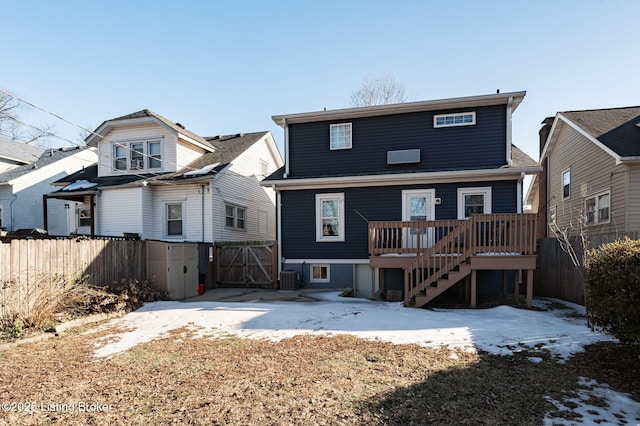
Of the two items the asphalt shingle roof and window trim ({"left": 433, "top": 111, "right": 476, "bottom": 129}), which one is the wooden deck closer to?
window trim ({"left": 433, "top": 111, "right": 476, "bottom": 129})

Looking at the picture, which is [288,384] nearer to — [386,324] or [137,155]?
[386,324]

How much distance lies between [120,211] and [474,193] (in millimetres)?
13357

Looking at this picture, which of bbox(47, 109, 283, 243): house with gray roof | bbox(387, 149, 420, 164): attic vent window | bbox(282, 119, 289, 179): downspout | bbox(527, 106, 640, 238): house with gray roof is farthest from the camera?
bbox(47, 109, 283, 243): house with gray roof

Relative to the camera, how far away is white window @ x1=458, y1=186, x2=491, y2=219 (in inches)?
414

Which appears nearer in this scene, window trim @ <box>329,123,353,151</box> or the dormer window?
window trim @ <box>329,123,353,151</box>

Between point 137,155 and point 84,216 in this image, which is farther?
point 84,216

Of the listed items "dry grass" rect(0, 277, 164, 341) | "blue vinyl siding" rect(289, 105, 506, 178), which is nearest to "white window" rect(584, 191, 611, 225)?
"blue vinyl siding" rect(289, 105, 506, 178)

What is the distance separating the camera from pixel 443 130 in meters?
11.2

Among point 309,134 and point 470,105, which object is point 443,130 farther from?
point 309,134

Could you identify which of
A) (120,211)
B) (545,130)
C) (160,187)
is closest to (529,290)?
(545,130)

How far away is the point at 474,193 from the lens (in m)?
10.6

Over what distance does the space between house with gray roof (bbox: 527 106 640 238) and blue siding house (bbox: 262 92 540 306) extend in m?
2.48

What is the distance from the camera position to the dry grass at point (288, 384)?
126 inches

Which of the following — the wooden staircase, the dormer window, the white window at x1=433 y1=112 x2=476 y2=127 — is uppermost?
the white window at x1=433 y1=112 x2=476 y2=127
